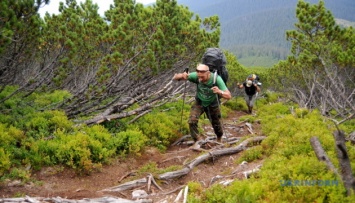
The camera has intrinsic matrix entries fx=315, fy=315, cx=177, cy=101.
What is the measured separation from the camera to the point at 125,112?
10.6m

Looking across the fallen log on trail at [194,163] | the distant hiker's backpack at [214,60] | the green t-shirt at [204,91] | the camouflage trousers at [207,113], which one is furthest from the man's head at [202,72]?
the fallen log on trail at [194,163]

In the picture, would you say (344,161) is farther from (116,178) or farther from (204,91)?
(116,178)

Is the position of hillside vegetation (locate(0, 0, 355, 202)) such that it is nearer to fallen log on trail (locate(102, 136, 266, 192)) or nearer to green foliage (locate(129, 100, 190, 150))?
green foliage (locate(129, 100, 190, 150))

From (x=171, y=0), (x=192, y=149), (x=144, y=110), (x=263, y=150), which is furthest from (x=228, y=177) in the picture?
(x=171, y=0)

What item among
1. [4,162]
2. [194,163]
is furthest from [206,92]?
[4,162]

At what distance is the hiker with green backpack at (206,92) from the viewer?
26.5 feet

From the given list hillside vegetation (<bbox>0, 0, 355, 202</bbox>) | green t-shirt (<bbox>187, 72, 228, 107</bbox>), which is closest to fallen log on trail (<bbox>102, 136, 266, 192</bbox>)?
hillside vegetation (<bbox>0, 0, 355, 202</bbox>)

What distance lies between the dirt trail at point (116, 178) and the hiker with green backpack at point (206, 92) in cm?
109

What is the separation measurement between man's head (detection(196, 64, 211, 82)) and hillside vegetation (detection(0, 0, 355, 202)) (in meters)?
1.15

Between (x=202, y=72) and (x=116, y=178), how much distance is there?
336cm

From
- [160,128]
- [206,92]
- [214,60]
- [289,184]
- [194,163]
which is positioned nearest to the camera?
[289,184]

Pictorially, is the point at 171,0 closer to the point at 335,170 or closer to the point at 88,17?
the point at 88,17

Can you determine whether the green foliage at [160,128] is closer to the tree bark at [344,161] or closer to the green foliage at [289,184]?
the green foliage at [289,184]

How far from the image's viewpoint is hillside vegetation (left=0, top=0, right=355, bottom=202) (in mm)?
5090
